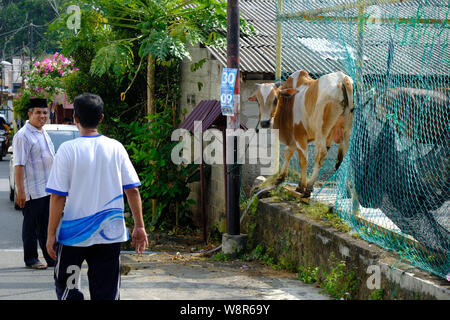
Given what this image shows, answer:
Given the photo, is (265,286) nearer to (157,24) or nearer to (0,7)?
(157,24)

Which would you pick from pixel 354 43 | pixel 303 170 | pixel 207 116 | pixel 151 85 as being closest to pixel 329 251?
pixel 303 170

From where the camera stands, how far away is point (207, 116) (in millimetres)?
10117

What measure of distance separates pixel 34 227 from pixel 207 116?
10.1 feet

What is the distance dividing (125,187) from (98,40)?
743cm

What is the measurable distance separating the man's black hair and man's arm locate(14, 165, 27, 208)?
2.99m

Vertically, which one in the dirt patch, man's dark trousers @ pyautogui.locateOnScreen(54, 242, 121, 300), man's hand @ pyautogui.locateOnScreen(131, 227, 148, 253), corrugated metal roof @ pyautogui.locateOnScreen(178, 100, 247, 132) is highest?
corrugated metal roof @ pyautogui.locateOnScreen(178, 100, 247, 132)

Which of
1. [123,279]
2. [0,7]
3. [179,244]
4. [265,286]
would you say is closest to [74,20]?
[179,244]

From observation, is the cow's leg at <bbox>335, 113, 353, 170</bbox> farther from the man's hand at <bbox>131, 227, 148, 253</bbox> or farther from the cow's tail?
the man's hand at <bbox>131, 227, 148, 253</bbox>

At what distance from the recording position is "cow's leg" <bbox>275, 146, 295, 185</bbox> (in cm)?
906

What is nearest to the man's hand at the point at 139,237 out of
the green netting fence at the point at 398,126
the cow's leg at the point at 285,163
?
the green netting fence at the point at 398,126

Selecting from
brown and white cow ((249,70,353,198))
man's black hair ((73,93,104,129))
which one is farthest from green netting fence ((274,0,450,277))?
man's black hair ((73,93,104,129))

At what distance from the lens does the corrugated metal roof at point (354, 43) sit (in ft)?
19.9

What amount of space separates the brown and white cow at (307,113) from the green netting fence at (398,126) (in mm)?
311

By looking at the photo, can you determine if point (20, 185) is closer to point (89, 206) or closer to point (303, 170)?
point (89, 206)
